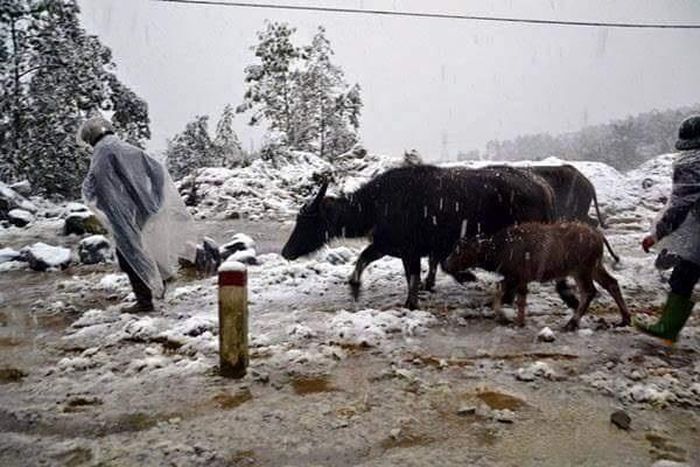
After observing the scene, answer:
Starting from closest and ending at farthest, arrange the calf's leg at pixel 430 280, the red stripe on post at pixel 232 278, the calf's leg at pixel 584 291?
the red stripe on post at pixel 232 278, the calf's leg at pixel 584 291, the calf's leg at pixel 430 280

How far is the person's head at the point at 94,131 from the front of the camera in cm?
602

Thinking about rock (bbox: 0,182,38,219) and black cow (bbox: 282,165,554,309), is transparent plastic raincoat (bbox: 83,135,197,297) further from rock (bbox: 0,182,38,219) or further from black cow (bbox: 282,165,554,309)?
rock (bbox: 0,182,38,219)

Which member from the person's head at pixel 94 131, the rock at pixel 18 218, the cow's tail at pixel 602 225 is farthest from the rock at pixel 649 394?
the rock at pixel 18 218

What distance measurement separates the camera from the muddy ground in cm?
301

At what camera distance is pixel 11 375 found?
4.23 meters

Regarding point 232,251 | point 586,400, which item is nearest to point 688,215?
point 586,400

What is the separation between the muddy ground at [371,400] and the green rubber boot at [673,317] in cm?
12

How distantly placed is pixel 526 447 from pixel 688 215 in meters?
2.70

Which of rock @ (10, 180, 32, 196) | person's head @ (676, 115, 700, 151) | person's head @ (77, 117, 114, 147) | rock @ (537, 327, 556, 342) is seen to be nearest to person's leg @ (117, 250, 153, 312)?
person's head @ (77, 117, 114, 147)

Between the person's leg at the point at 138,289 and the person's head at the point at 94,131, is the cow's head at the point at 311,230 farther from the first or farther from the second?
the person's head at the point at 94,131

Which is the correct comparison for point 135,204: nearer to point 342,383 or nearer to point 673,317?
point 342,383

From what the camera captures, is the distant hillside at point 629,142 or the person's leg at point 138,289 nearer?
the person's leg at point 138,289

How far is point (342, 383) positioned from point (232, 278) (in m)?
1.06

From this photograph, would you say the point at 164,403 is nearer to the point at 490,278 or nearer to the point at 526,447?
the point at 526,447
